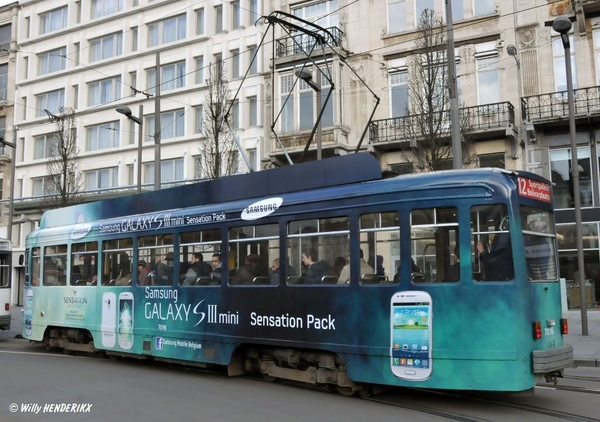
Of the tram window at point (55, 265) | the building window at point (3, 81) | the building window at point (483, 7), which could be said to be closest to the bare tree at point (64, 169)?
the building window at point (3, 81)

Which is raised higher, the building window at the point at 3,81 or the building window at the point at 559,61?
the building window at the point at 3,81

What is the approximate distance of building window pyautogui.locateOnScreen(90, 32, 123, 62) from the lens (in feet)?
122

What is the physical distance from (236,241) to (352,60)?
740 inches

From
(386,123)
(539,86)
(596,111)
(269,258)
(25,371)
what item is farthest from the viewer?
(386,123)

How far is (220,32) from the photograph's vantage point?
33.0m

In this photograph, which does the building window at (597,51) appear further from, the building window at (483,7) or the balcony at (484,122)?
the building window at (483,7)

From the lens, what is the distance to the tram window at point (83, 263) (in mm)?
12609

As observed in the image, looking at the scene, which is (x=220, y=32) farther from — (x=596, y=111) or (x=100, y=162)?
(x=596, y=111)

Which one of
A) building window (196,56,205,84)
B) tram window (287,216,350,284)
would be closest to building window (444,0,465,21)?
building window (196,56,205,84)

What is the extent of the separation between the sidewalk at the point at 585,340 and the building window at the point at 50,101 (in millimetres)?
32023

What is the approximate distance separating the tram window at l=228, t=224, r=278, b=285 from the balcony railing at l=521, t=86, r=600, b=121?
16294 mm

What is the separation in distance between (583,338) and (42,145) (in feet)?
114

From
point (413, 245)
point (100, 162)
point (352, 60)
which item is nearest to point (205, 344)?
point (413, 245)

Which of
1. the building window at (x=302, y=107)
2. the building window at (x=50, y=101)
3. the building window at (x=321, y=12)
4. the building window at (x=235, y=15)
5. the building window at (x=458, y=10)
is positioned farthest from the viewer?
the building window at (x=50, y=101)
